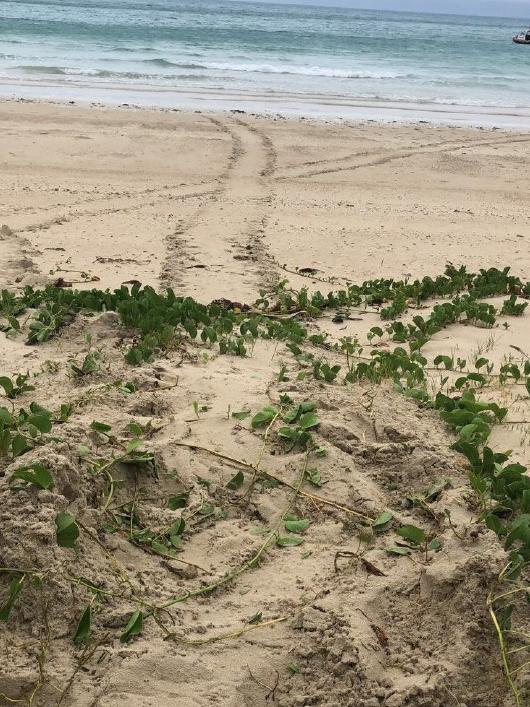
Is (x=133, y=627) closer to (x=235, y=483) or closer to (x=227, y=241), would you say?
(x=235, y=483)

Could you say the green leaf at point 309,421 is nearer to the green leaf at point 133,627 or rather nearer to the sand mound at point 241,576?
the sand mound at point 241,576

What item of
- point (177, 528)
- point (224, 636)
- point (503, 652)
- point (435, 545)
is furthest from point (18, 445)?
point (503, 652)

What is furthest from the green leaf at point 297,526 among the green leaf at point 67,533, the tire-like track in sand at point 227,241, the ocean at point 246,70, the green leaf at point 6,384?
the ocean at point 246,70

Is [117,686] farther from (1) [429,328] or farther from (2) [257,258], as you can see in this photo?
(2) [257,258]

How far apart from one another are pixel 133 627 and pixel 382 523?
964mm

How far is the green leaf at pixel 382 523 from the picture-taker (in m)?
2.86

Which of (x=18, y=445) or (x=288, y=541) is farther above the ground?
(x=18, y=445)

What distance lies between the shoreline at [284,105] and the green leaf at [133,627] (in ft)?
46.4

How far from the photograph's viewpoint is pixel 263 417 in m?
3.39

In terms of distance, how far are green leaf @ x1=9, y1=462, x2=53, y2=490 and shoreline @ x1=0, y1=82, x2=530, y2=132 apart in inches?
544

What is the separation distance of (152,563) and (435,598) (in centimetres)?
92

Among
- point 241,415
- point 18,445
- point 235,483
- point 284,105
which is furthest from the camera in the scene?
→ point 284,105

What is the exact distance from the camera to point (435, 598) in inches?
97.3

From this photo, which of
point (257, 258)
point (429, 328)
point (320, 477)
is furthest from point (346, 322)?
point (320, 477)
